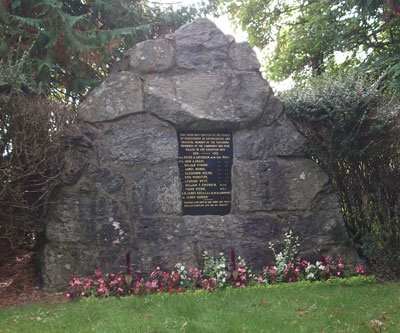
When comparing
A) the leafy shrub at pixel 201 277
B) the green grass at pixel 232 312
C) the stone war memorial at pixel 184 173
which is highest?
the stone war memorial at pixel 184 173

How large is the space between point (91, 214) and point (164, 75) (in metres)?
2.29

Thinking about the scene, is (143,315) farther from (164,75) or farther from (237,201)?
(164,75)

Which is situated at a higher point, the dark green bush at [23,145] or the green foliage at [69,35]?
the green foliage at [69,35]

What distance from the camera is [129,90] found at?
210 inches

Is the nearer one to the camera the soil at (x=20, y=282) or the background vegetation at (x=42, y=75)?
the background vegetation at (x=42, y=75)

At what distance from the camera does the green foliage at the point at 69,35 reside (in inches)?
227

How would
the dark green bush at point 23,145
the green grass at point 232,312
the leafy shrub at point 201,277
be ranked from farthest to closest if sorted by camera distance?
1. the leafy shrub at point 201,277
2. the dark green bush at point 23,145
3. the green grass at point 232,312

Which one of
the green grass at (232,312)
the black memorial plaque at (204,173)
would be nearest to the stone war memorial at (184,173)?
the black memorial plaque at (204,173)

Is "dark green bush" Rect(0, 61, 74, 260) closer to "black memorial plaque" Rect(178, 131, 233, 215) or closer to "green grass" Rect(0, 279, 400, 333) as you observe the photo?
"green grass" Rect(0, 279, 400, 333)

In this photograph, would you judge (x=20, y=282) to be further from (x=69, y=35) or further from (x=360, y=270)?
(x=360, y=270)

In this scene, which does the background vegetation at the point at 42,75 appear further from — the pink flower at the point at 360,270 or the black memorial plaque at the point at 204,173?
the pink flower at the point at 360,270

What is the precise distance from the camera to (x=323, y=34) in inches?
351

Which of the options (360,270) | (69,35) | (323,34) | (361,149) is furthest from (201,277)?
(323,34)

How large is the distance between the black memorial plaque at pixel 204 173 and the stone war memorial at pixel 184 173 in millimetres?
15
